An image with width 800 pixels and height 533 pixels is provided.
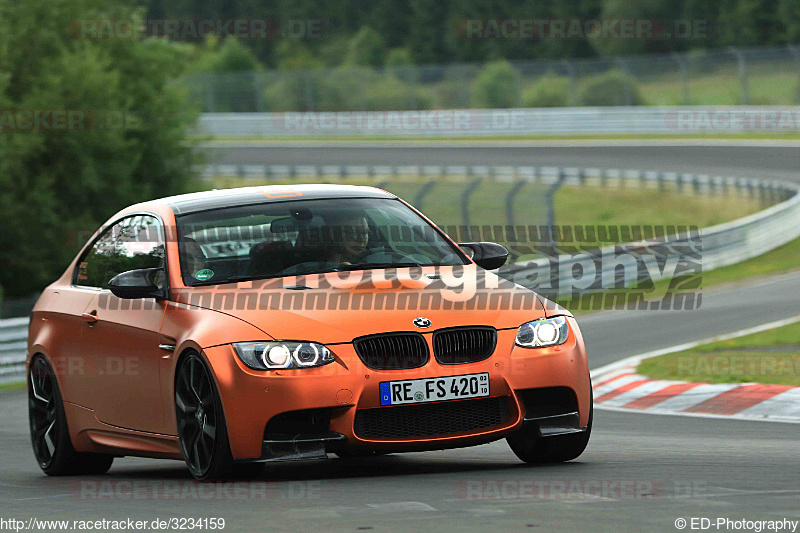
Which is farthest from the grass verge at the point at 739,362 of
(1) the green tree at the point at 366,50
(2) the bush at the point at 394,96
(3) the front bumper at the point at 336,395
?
(1) the green tree at the point at 366,50

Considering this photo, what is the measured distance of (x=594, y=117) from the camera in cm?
4753

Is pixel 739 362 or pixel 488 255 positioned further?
pixel 739 362

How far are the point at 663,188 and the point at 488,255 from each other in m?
27.4

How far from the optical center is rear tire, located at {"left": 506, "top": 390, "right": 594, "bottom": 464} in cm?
736

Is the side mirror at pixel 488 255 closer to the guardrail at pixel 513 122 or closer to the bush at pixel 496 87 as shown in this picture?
the guardrail at pixel 513 122

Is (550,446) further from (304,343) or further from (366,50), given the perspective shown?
(366,50)

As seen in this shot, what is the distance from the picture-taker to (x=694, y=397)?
37.6ft

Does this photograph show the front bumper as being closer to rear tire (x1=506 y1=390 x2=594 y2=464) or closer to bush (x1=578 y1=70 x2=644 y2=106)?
rear tire (x1=506 y1=390 x2=594 y2=464)

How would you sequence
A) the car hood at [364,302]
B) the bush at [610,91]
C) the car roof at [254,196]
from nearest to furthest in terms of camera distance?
1. the car hood at [364,302]
2. the car roof at [254,196]
3. the bush at [610,91]

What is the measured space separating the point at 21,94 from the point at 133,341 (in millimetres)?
24864

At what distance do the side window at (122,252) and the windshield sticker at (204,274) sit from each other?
1.13 ft

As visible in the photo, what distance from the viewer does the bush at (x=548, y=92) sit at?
158 ft

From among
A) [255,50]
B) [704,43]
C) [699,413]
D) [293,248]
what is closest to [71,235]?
[699,413]

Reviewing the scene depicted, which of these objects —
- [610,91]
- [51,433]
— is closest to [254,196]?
[51,433]
